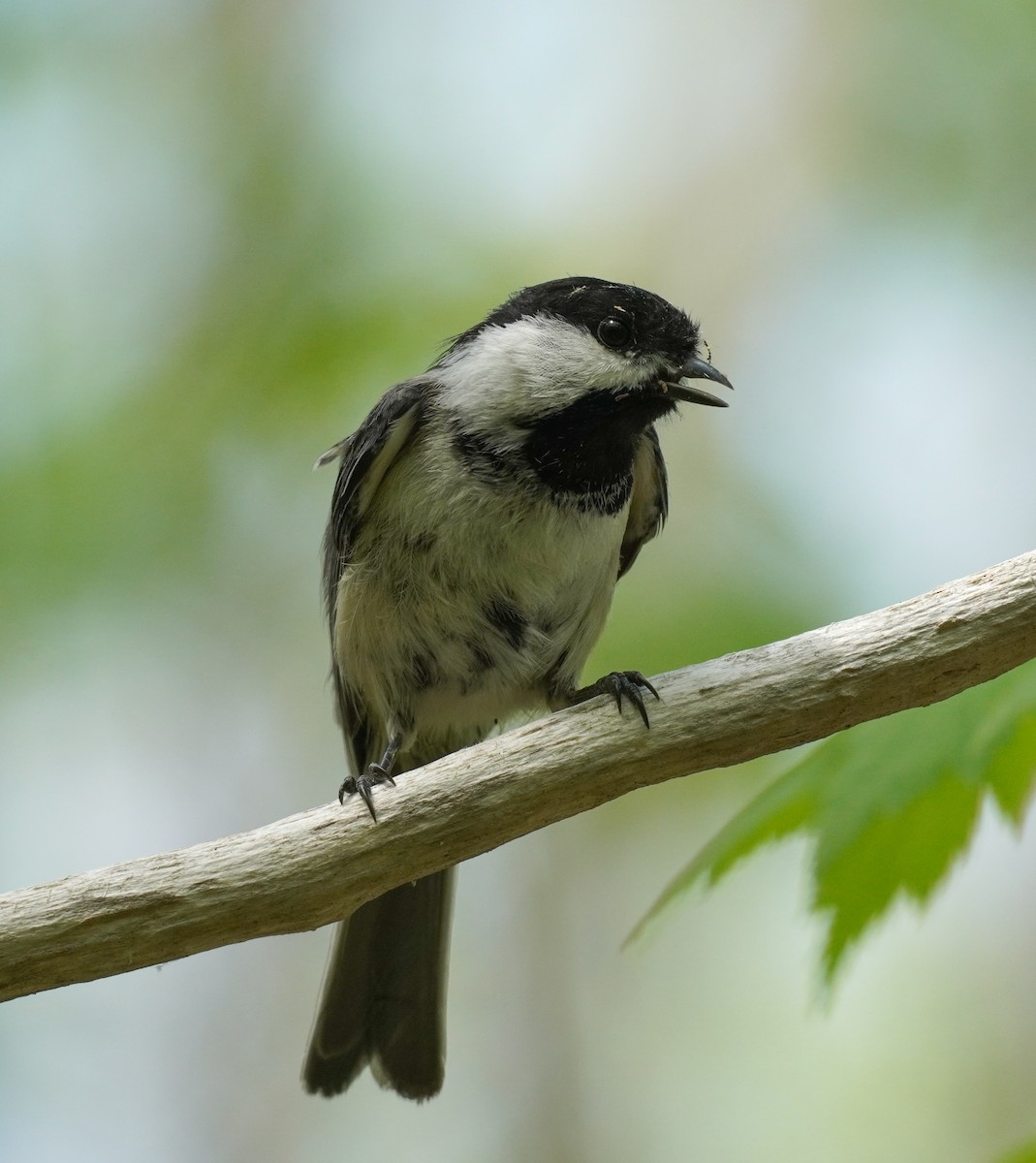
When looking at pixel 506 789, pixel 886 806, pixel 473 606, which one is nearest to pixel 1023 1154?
pixel 886 806

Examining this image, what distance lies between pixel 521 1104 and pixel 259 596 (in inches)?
76.9

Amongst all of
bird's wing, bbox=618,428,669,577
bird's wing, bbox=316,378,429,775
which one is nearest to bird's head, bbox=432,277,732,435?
bird's wing, bbox=316,378,429,775

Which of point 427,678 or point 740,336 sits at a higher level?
point 740,336

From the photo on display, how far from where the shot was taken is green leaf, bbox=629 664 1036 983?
1.53 m

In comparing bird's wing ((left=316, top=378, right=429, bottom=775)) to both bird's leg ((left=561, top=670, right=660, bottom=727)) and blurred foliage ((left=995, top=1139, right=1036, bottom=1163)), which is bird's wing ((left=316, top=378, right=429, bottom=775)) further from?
blurred foliage ((left=995, top=1139, right=1036, bottom=1163))

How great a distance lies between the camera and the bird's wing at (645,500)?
2.70 m

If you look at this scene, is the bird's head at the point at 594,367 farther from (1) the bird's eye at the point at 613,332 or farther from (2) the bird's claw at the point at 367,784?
(2) the bird's claw at the point at 367,784

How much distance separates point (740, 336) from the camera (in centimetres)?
382

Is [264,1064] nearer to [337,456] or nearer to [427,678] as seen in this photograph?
[427,678]

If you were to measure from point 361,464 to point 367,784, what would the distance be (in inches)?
32.9

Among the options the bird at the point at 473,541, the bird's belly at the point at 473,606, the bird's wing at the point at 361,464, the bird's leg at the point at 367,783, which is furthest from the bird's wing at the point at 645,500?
the bird's leg at the point at 367,783

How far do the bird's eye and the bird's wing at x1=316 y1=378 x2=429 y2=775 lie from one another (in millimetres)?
414

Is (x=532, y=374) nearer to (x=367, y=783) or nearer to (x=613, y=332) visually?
(x=613, y=332)

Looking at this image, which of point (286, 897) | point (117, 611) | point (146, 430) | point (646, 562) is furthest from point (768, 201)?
point (286, 897)
